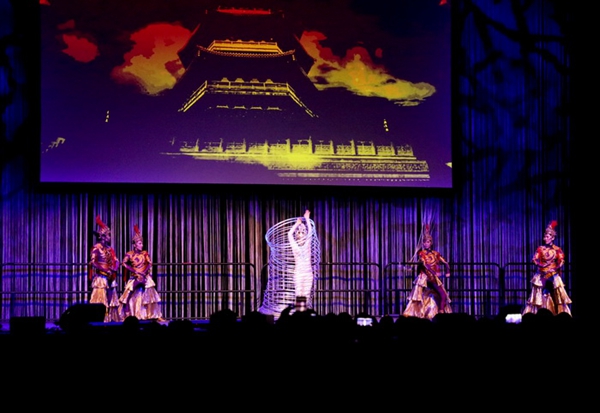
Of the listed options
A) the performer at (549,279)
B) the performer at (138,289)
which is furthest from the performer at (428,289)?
the performer at (138,289)

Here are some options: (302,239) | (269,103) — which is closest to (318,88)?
(269,103)

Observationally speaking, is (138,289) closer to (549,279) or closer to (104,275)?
(104,275)

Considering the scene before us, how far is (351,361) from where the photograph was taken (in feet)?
13.1

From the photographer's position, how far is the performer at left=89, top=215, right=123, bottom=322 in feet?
32.6

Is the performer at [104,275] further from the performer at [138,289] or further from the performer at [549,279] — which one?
the performer at [549,279]

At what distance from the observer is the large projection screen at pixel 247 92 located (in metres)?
11.0

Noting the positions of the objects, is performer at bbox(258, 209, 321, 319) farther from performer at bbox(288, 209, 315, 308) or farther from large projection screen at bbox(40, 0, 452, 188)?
large projection screen at bbox(40, 0, 452, 188)

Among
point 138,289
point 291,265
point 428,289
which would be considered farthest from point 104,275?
point 428,289

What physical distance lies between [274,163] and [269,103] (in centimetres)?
88

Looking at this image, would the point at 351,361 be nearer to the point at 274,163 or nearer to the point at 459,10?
the point at 274,163

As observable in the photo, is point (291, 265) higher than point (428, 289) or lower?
higher

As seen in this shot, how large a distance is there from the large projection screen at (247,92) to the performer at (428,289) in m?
1.42

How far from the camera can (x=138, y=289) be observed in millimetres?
10086

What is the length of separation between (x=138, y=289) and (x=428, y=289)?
3.85 metres
